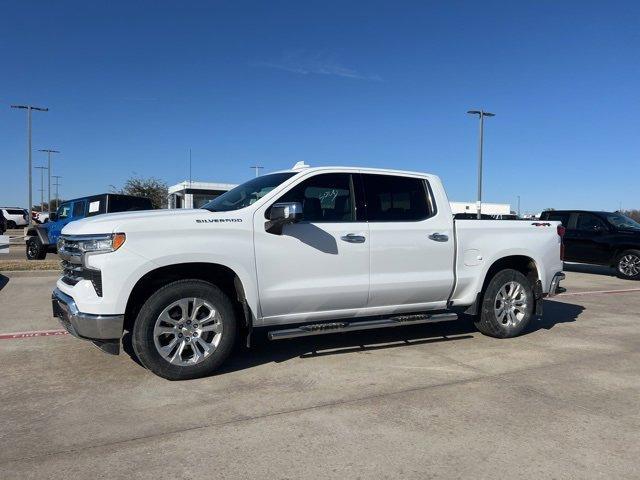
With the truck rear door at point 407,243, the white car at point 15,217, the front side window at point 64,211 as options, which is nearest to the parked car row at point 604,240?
the truck rear door at point 407,243

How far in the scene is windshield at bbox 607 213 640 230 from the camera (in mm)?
13688

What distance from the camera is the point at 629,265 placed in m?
13.3

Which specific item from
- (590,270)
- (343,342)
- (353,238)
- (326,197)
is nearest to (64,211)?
(343,342)

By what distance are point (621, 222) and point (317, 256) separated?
1177cm

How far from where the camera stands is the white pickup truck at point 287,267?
4586 mm

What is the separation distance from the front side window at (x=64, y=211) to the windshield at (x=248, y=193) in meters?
11.4

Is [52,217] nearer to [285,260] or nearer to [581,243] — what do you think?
[285,260]

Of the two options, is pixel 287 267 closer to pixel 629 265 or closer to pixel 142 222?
pixel 142 222

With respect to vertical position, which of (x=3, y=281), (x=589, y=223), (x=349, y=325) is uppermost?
(x=589, y=223)

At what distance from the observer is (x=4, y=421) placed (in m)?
3.89

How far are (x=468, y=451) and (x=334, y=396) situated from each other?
4.26 feet

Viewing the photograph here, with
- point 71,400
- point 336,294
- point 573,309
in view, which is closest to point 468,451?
point 336,294

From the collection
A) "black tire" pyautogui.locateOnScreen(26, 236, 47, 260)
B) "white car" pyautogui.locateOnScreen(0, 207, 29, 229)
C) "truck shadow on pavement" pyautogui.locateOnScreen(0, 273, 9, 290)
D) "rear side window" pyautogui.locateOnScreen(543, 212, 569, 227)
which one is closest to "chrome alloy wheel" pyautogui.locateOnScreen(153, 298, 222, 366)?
"truck shadow on pavement" pyautogui.locateOnScreen(0, 273, 9, 290)

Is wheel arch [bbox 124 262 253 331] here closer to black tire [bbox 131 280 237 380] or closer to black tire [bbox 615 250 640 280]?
black tire [bbox 131 280 237 380]
